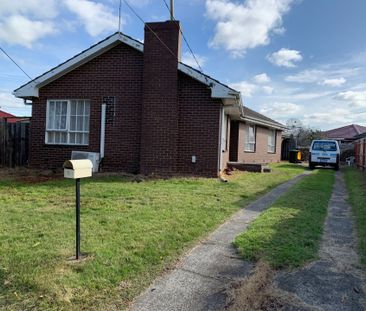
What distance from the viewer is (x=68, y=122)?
13852 mm

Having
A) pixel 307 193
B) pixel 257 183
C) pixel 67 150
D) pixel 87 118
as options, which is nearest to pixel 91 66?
pixel 87 118

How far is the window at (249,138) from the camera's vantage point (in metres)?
20.1

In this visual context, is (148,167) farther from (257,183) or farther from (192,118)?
(257,183)

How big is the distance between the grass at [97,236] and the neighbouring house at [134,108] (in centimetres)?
263

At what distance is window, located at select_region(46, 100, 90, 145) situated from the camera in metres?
13.8

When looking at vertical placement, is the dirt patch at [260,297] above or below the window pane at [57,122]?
below

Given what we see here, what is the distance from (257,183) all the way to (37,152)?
8.39 m

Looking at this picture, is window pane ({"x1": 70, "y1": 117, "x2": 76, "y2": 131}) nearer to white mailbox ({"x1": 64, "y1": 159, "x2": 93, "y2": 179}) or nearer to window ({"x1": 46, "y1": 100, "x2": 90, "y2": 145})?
window ({"x1": 46, "y1": 100, "x2": 90, "y2": 145})

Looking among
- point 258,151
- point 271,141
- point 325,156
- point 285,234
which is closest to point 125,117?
point 285,234

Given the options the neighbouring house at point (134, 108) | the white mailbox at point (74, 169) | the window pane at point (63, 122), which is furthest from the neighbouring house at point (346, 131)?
the white mailbox at point (74, 169)

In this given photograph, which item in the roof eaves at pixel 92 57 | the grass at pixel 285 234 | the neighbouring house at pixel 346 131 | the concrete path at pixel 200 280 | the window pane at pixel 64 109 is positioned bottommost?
the concrete path at pixel 200 280

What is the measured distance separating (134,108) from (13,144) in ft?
17.8

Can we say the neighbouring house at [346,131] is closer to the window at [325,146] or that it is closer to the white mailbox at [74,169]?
the window at [325,146]

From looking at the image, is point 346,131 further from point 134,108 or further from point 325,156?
point 134,108
